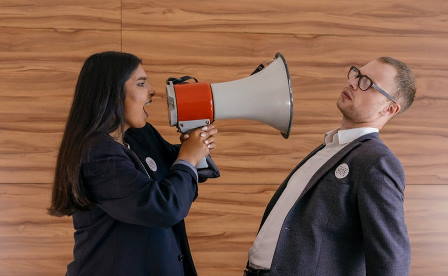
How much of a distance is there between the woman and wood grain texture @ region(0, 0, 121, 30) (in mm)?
1023

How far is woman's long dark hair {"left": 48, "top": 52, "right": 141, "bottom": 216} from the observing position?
132 cm

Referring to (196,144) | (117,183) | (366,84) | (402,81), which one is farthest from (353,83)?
(117,183)

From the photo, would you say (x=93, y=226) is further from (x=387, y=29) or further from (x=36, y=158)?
(x=387, y=29)

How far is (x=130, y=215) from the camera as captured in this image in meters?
1.28

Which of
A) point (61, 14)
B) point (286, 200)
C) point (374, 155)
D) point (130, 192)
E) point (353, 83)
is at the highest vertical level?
point (61, 14)

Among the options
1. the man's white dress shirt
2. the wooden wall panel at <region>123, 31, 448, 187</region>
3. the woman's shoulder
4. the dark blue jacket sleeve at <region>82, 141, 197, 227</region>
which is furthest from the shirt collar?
the wooden wall panel at <region>123, 31, 448, 187</region>

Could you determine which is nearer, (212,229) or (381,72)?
(381,72)

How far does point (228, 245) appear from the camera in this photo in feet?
8.11

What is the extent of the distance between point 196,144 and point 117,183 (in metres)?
0.28

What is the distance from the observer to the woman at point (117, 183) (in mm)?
1285

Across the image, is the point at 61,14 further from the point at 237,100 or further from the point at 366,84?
the point at 366,84

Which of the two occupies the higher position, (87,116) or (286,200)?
(87,116)

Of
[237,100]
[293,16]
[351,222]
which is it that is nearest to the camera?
[351,222]

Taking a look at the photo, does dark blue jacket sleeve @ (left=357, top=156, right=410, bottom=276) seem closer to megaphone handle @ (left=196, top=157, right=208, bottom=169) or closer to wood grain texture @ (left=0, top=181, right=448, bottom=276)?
megaphone handle @ (left=196, top=157, right=208, bottom=169)
